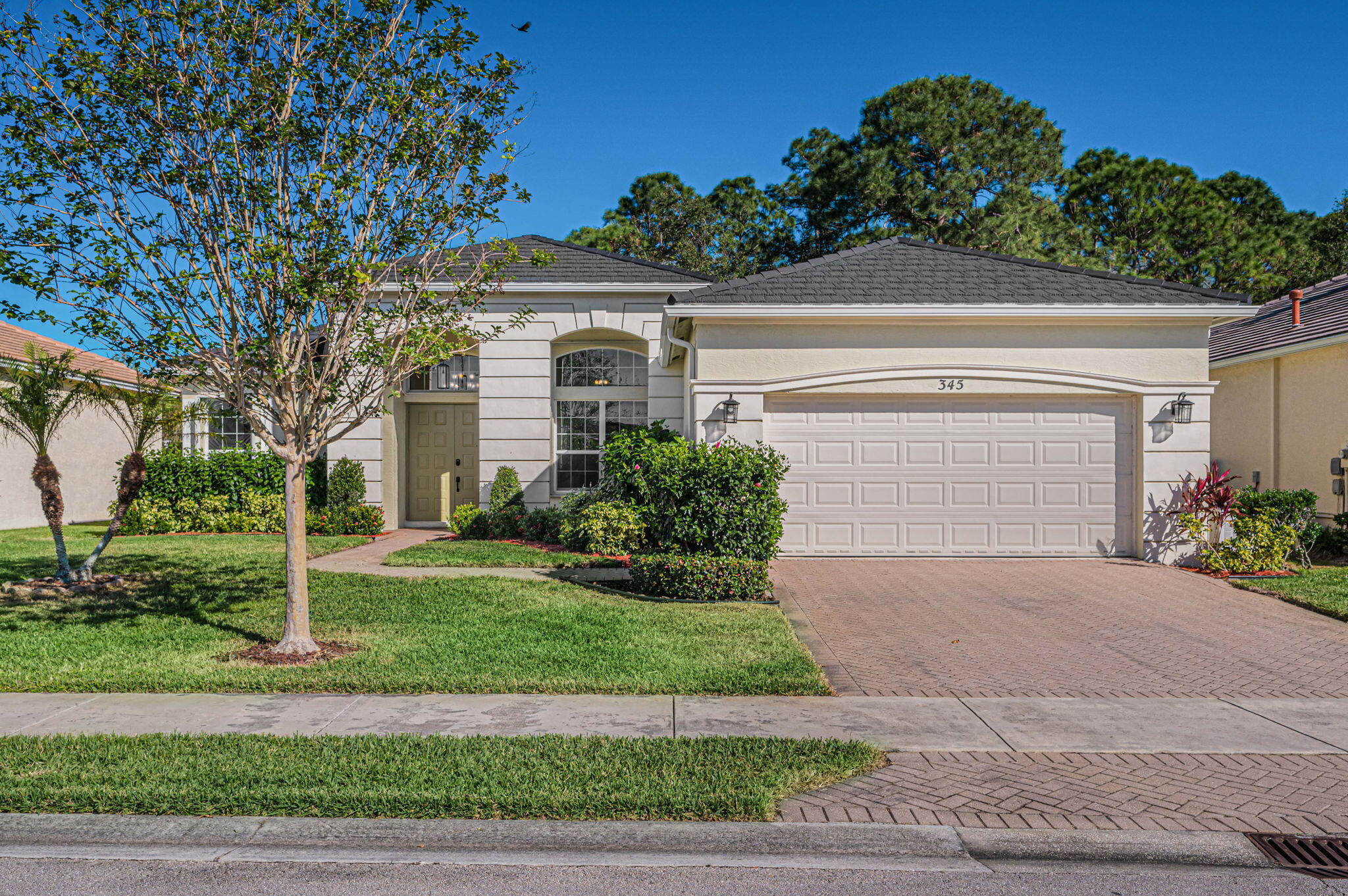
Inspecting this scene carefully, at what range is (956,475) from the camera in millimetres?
12633

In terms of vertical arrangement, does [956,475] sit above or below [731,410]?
below

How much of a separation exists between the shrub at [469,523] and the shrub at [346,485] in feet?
6.83

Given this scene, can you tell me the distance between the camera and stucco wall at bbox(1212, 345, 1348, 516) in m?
14.0

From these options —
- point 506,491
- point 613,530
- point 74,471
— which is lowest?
point 613,530

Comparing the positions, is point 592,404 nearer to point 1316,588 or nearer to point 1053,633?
point 1053,633

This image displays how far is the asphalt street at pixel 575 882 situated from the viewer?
3.67m

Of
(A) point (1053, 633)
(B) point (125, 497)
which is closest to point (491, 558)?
(B) point (125, 497)

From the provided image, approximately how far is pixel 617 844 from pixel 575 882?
356mm

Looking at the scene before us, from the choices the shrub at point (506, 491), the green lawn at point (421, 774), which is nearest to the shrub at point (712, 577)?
the green lawn at point (421, 774)

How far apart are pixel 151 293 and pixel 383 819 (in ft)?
16.1

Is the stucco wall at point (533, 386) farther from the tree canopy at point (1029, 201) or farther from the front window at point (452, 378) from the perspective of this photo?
the tree canopy at point (1029, 201)

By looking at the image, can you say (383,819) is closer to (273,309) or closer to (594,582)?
(273,309)

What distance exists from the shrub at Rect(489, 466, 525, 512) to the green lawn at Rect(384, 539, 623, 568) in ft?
7.46

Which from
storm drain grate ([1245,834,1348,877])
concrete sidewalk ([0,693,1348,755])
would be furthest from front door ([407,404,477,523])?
storm drain grate ([1245,834,1348,877])
